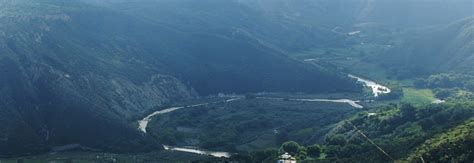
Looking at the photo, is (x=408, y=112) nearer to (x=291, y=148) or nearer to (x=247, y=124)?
(x=291, y=148)

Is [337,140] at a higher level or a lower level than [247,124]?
lower

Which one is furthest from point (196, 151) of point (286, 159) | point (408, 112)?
point (408, 112)

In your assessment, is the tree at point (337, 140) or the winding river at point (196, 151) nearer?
the tree at point (337, 140)

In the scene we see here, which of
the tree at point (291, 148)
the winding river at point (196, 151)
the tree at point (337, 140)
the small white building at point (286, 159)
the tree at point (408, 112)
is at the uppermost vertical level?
the tree at point (408, 112)

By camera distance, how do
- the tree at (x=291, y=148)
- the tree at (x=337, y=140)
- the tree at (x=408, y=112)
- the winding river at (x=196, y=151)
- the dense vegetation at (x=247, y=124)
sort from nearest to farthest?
the tree at (x=291, y=148)
the tree at (x=337, y=140)
the tree at (x=408, y=112)
the winding river at (x=196, y=151)
the dense vegetation at (x=247, y=124)

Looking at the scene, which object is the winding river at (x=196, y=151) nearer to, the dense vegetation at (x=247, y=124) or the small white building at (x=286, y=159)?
the dense vegetation at (x=247, y=124)

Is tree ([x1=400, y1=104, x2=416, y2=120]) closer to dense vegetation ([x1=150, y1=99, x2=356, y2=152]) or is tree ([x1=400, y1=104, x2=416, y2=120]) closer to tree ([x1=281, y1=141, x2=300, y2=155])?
dense vegetation ([x1=150, y1=99, x2=356, y2=152])

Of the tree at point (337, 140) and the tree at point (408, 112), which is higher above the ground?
the tree at point (408, 112)

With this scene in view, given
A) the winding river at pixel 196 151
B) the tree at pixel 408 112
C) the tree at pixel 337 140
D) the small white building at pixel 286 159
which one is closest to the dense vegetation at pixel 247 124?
the winding river at pixel 196 151

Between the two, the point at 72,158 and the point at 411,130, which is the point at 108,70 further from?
the point at 411,130

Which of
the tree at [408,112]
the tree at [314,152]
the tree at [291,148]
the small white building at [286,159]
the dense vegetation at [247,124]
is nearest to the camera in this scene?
the small white building at [286,159]

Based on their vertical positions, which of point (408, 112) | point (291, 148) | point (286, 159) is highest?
point (408, 112)

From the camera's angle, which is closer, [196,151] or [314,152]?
[314,152]
